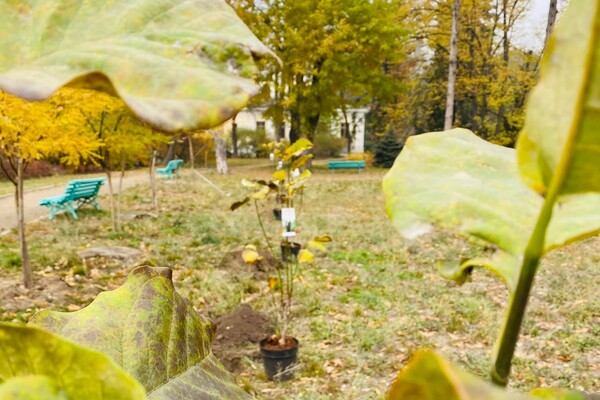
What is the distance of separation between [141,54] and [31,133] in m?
5.79

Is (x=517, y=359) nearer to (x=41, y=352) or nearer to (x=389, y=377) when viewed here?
(x=389, y=377)

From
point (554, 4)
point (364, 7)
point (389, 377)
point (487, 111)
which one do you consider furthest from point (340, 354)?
point (487, 111)

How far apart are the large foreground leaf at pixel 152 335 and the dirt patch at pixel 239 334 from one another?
357cm

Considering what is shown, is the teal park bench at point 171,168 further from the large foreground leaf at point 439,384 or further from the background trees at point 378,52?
the large foreground leaf at point 439,384

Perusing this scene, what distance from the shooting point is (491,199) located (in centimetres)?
30

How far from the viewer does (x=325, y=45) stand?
1586 cm

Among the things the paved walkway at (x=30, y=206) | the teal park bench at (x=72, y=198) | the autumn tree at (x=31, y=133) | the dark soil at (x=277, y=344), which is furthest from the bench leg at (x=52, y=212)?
the dark soil at (x=277, y=344)

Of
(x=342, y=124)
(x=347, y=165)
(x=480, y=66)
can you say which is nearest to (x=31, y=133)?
(x=347, y=165)

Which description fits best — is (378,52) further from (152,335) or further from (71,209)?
(152,335)

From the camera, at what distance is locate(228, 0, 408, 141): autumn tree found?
52.7ft

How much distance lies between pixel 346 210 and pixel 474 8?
1032 cm

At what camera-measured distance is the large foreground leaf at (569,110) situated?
0.15 metres

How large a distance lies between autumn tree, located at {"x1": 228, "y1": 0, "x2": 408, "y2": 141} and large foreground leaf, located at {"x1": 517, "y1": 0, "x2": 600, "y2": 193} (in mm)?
15578

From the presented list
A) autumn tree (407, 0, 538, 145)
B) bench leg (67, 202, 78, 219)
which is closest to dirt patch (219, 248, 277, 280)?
bench leg (67, 202, 78, 219)
